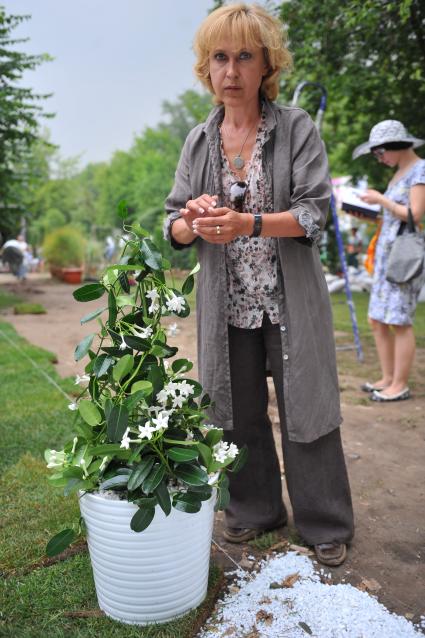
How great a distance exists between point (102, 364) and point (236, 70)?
108 centimetres

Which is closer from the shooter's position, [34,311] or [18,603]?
[18,603]

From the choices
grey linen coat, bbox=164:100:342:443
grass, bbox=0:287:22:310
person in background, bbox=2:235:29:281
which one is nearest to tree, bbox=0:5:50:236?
grass, bbox=0:287:22:310

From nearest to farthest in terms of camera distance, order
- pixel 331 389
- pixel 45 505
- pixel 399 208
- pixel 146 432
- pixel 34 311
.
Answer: pixel 146 432 → pixel 331 389 → pixel 45 505 → pixel 399 208 → pixel 34 311

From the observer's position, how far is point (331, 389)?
2.29 metres

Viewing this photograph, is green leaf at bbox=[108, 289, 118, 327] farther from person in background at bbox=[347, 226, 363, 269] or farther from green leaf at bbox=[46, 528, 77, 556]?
person in background at bbox=[347, 226, 363, 269]

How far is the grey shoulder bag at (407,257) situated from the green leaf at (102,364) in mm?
2761

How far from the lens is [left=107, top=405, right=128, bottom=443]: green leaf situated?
1.80 metres

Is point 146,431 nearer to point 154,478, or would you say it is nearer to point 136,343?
point 154,478

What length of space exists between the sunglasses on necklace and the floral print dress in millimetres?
2394

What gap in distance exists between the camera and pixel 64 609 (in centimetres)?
207

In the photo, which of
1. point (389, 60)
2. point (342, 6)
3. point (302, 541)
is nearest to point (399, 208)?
point (302, 541)

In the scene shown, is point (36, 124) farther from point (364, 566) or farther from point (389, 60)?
point (364, 566)

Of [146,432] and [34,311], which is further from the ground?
[146,432]

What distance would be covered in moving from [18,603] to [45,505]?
756mm
